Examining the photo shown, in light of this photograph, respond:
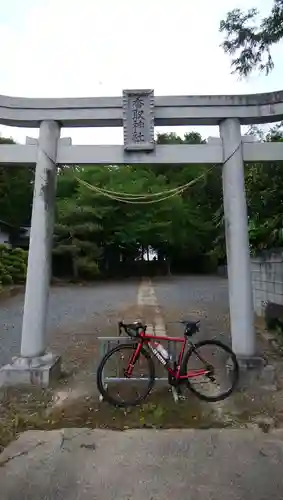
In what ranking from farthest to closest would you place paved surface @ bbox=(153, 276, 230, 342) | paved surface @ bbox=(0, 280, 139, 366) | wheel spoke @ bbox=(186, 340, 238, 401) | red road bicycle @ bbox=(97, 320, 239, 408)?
paved surface @ bbox=(153, 276, 230, 342) → paved surface @ bbox=(0, 280, 139, 366) → wheel spoke @ bbox=(186, 340, 238, 401) → red road bicycle @ bbox=(97, 320, 239, 408)

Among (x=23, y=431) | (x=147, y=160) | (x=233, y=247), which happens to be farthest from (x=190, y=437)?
(x=147, y=160)

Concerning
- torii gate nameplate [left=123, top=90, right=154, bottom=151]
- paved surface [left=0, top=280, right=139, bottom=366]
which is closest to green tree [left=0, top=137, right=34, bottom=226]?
paved surface [left=0, top=280, right=139, bottom=366]

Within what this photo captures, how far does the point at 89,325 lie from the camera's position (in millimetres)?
9359

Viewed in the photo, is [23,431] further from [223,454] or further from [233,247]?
[233,247]

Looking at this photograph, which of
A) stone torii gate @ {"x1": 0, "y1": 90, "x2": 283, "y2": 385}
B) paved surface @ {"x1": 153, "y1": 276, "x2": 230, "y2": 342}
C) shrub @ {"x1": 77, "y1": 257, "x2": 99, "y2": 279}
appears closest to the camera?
stone torii gate @ {"x1": 0, "y1": 90, "x2": 283, "y2": 385}

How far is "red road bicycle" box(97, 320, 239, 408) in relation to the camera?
4.36 m

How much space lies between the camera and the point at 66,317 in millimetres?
10562

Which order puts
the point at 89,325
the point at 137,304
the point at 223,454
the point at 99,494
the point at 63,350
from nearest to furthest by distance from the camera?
the point at 99,494 → the point at 223,454 → the point at 63,350 → the point at 89,325 → the point at 137,304

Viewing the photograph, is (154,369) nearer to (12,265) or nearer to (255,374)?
(255,374)

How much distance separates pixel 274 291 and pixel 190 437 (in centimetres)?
497

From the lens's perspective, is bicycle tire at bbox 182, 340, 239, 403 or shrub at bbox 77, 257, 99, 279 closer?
bicycle tire at bbox 182, 340, 239, 403

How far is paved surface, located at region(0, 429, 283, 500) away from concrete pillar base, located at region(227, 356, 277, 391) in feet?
3.69

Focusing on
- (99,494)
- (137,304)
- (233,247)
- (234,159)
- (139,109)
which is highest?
(139,109)

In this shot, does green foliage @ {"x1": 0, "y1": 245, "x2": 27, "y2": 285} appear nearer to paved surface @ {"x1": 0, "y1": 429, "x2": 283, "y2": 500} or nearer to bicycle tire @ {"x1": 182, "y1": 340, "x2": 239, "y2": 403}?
bicycle tire @ {"x1": 182, "y1": 340, "x2": 239, "y2": 403}
